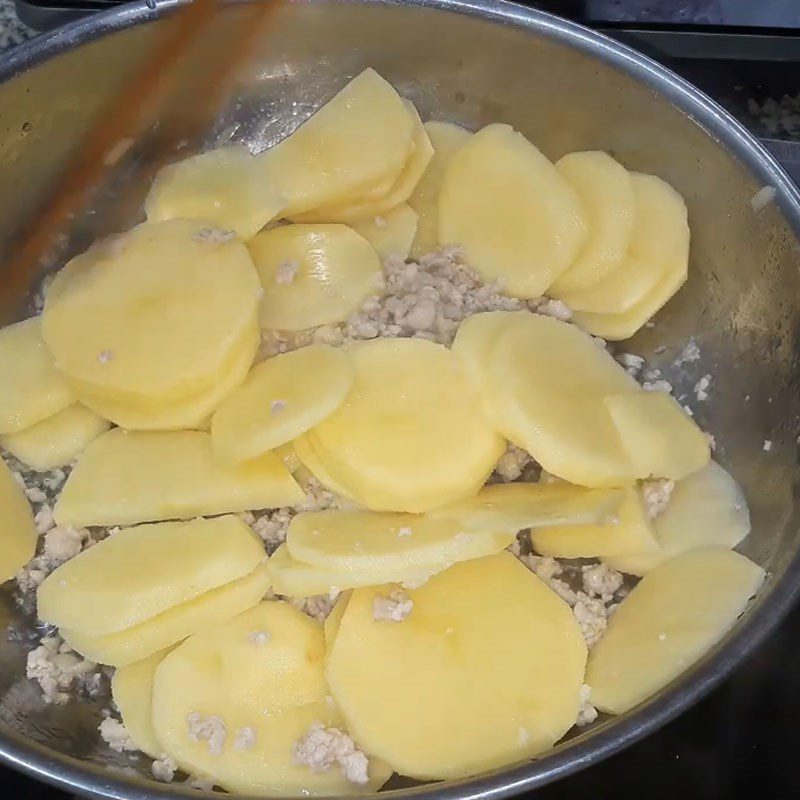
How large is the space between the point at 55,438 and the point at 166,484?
0.76 ft

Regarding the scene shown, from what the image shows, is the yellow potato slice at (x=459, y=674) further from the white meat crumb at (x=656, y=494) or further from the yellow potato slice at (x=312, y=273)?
the yellow potato slice at (x=312, y=273)

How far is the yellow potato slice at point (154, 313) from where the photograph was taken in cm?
113

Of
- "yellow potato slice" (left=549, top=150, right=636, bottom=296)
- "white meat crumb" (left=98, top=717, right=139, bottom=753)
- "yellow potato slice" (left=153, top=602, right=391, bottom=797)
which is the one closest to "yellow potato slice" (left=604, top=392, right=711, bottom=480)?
"yellow potato slice" (left=549, top=150, right=636, bottom=296)

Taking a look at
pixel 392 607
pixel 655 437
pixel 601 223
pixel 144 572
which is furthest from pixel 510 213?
pixel 144 572

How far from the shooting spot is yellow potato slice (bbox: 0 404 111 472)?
123 cm

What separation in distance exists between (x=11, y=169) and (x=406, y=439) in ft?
2.49

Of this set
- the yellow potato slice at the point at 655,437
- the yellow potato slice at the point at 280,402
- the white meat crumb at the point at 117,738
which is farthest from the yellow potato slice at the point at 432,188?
the white meat crumb at the point at 117,738

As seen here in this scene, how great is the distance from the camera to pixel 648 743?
1131 mm

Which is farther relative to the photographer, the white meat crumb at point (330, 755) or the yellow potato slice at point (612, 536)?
the yellow potato slice at point (612, 536)

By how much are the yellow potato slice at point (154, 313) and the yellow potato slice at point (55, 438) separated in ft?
0.37

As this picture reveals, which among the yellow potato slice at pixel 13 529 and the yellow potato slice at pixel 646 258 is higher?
the yellow potato slice at pixel 646 258

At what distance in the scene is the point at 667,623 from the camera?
1.06 m

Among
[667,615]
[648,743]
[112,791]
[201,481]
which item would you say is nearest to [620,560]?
[667,615]

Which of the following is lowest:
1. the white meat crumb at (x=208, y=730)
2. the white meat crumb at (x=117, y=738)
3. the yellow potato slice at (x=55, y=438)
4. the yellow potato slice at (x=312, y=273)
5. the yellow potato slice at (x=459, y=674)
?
the white meat crumb at (x=117, y=738)
